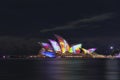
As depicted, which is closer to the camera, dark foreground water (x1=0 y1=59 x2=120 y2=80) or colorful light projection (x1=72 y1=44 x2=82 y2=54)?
dark foreground water (x1=0 y1=59 x2=120 y2=80)

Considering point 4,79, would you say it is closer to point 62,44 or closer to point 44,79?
point 44,79

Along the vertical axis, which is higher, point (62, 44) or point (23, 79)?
point (62, 44)

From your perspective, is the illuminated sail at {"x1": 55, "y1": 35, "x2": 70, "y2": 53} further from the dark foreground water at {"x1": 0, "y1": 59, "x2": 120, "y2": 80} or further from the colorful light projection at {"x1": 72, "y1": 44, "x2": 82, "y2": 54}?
the dark foreground water at {"x1": 0, "y1": 59, "x2": 120, "y2": 80}

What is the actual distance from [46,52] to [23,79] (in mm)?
139774

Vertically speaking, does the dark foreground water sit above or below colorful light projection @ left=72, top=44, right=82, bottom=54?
below

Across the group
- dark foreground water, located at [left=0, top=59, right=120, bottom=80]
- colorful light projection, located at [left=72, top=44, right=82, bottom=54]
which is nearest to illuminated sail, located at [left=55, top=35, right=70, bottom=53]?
colorful light projection, located at [left=72, top=44, right=82, bottom=54]

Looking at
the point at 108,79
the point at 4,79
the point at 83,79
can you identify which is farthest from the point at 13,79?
the point at 108,79

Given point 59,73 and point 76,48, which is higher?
point 76,48

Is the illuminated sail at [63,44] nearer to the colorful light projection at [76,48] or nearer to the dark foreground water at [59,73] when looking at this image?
the colorful light projection at [76,48]

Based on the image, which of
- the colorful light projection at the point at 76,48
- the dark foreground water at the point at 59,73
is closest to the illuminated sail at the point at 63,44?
the colorful light projection at the point at 76,48

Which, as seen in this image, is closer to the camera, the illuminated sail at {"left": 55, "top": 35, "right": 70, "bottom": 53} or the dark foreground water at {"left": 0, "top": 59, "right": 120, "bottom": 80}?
the dark foreground water at {"left": 0, "top": 59, "right": 120, "bottom": 80}

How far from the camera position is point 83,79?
46500mm

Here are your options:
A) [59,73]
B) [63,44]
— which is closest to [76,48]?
[63,44]

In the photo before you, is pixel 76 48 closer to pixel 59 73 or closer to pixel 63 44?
pixel 63 44
